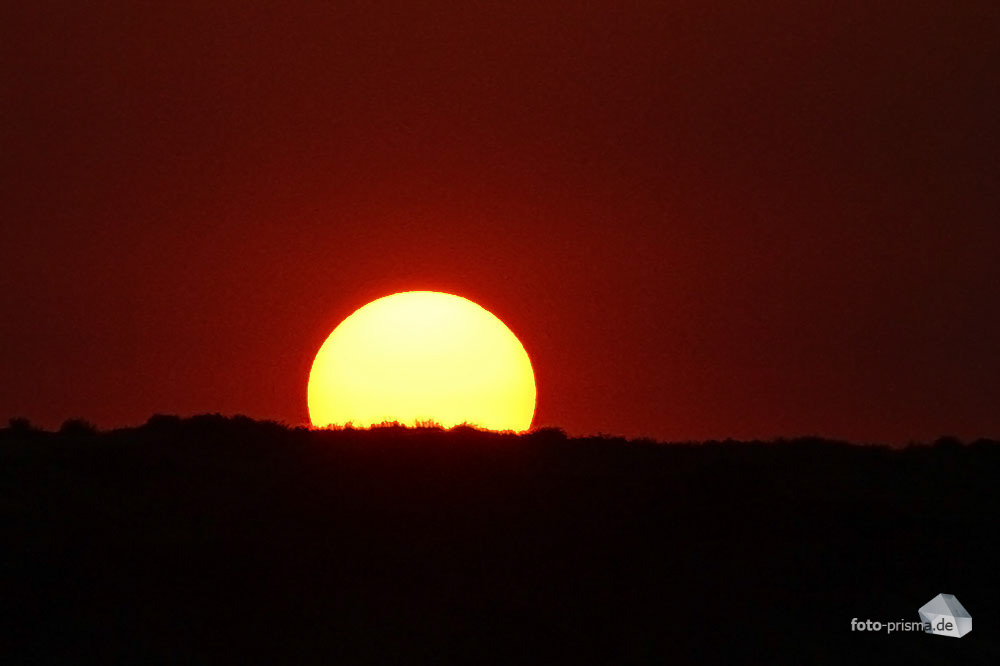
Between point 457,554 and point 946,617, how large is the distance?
8.52m

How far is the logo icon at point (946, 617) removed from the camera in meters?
24.7

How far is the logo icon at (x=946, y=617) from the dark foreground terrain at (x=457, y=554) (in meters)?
0.21

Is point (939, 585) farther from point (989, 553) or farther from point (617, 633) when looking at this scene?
point (617, 633)

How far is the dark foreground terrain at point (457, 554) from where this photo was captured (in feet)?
73.4

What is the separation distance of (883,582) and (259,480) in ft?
39.2

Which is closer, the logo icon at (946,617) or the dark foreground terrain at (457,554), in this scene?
the dark foreground terrain at (457,554)

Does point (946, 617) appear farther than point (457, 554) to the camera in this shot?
No

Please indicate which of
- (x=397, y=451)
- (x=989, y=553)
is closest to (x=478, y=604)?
(x=397, y=451)

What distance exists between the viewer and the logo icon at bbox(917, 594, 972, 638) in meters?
24.7

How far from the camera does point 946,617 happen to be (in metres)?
25.1

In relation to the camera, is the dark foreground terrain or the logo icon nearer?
the dark foreground terrain

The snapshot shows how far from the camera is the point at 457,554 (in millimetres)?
25234

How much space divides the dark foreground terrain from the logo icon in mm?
210

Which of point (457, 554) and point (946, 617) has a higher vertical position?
point (457, 554)
